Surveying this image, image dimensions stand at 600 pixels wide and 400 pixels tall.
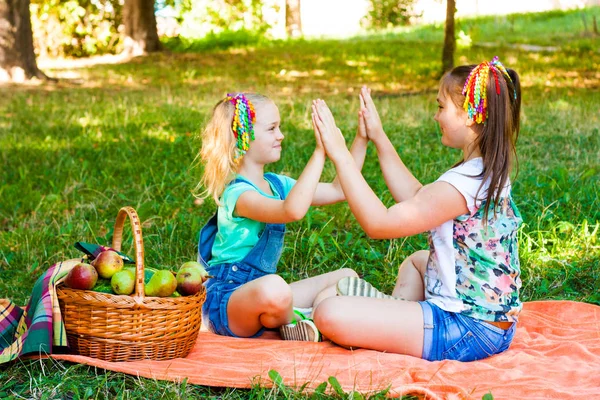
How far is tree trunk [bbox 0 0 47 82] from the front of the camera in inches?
404

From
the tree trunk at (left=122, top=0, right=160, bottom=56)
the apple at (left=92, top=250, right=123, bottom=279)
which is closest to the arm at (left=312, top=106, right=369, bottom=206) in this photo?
the apple at (left=92, top=250, right=123, bottom=279)

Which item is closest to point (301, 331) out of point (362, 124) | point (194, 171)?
point (362, 124)

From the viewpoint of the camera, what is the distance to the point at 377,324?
3.18m

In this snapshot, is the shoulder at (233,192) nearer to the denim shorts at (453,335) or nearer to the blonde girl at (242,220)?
the blonde girl at (242,220)

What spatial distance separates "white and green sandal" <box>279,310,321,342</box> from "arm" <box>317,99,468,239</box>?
0.53 metres

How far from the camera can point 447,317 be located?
10.6 feet

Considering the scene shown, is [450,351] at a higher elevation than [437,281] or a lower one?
lower

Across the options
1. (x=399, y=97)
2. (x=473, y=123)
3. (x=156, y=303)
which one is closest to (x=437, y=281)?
(x=473, y=123)

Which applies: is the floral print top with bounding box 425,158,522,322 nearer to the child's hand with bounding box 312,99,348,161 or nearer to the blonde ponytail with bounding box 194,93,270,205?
the child's hand with bounding box 312,99,348,161

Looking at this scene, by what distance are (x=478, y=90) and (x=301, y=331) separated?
131 centimetres

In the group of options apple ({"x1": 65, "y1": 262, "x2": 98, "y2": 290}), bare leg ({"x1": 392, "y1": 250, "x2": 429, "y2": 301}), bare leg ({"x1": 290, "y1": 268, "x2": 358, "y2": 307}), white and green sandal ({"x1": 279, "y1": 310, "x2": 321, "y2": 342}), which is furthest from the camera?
bare leg ({"x1": 290, "y1": 268, "x2": 358, "y2": 307})

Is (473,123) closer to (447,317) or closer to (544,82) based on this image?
(447,317)

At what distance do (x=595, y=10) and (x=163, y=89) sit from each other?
13292 mm

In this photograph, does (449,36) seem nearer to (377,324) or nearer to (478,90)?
(478,90)
